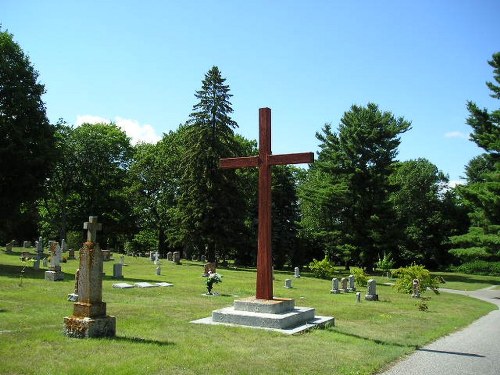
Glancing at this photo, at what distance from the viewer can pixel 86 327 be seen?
8.12 m

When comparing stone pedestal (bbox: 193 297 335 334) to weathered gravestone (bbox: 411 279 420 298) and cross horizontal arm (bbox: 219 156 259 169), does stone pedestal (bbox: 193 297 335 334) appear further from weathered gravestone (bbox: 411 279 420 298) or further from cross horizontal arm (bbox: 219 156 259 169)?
weathered gravestone (bbox: 411 279 420 298)

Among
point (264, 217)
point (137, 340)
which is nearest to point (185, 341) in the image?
point (137, 340)

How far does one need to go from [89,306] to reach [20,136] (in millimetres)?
20027

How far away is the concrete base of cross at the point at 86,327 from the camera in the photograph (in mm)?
8133

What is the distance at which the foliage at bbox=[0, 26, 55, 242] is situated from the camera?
82.1ft

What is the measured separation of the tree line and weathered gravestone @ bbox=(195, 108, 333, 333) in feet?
59.4

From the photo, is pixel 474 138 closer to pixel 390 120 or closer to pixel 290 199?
pixel 390 120

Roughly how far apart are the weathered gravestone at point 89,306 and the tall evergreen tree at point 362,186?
3436cm

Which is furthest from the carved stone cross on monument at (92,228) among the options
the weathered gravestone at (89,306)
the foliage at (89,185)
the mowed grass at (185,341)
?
the foliage at (89,185)

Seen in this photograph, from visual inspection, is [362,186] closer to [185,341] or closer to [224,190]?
[224,190]

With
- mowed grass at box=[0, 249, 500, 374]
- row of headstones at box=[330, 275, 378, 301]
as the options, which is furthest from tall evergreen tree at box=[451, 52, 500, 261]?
mowed grass at box=[0, 249, 500, 374]

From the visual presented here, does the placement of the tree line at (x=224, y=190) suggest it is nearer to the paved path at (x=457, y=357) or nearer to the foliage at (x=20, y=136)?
the foliage at (x=20, y=136)

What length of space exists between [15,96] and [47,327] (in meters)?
20.4

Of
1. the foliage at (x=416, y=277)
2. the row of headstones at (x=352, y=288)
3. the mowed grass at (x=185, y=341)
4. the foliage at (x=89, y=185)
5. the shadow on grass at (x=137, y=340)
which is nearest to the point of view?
the mowed grass at (x=185, y=341)
